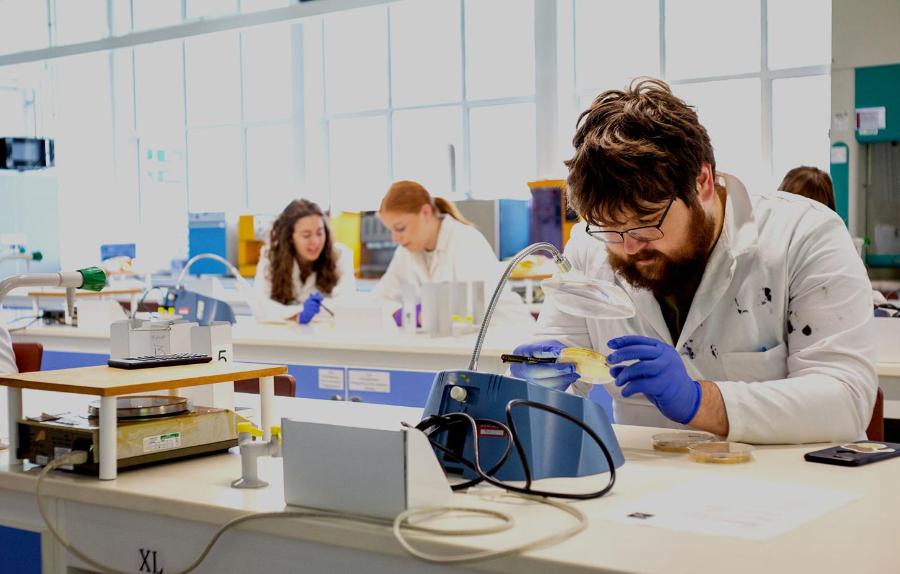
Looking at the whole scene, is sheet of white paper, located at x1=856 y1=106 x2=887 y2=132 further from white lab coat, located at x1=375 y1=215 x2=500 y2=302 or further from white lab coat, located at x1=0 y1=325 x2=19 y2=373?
white lab coat, located at x1=0 y1=325 x2=19 y2=373

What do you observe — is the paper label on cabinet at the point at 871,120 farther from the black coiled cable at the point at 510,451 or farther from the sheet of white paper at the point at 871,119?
the black coiled cable at the point at 510,451

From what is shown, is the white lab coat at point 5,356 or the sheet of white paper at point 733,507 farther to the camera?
the white lab coat at point 5,356

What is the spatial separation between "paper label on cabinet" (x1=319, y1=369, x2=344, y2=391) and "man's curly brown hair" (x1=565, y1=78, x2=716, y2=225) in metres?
2.53

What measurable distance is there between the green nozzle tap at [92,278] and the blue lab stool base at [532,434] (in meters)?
0.75

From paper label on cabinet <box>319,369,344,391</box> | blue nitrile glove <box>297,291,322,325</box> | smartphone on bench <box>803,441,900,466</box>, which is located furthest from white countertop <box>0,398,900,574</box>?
blue nitrile glove <box>297,291,322,325</box>

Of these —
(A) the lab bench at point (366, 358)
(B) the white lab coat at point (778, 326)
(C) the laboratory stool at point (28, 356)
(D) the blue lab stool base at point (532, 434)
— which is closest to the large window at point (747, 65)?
(A) the lab bench at point (366, 358)

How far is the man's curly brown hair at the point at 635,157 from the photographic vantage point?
1.71 metres

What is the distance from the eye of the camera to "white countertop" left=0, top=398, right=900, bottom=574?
3.74ft

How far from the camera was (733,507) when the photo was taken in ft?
4.44

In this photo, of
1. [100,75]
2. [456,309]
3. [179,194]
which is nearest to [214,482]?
[456,309]

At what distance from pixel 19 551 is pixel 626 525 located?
1.08 m

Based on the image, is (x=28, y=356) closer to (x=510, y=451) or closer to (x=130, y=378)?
(x=130, y=378)

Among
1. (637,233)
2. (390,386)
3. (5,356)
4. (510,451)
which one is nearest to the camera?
(510,451)

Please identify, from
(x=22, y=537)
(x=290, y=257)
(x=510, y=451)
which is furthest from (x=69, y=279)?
(x=290, y=257)
